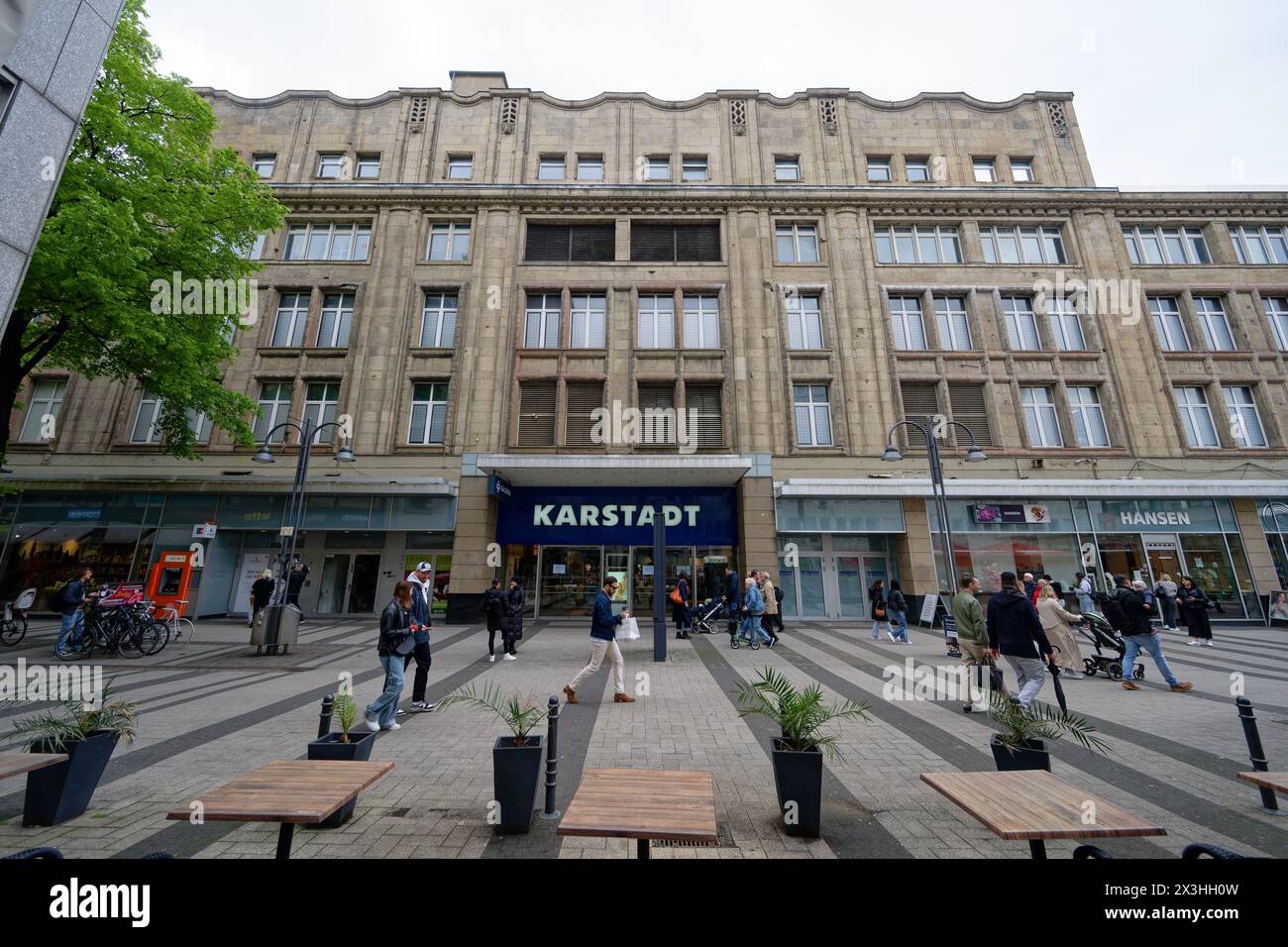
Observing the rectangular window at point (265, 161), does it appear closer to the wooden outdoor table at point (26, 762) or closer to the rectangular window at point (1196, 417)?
the wooden outdoor table at point (26, 762)

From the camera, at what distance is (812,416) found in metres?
20.1

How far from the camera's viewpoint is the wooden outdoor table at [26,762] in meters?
3.53

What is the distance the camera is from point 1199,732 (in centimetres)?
661

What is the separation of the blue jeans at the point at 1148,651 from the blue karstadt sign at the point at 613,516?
11.8 meters

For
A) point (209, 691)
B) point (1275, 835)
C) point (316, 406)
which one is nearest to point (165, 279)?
point (316, 406)

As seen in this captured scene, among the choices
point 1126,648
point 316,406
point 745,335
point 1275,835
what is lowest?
point 1275,835

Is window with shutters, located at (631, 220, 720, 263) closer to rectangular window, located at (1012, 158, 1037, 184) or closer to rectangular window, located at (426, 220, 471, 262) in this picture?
rectangular window, located at (426, 220, 471, 262)

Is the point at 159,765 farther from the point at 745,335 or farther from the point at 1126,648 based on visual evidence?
the point at 745,335

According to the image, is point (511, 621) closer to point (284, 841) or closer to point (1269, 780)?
point (284, 841)

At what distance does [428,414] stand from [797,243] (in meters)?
17.8

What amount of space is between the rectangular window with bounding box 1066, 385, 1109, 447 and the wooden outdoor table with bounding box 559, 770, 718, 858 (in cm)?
2375

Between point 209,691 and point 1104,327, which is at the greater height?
point 1104,327
